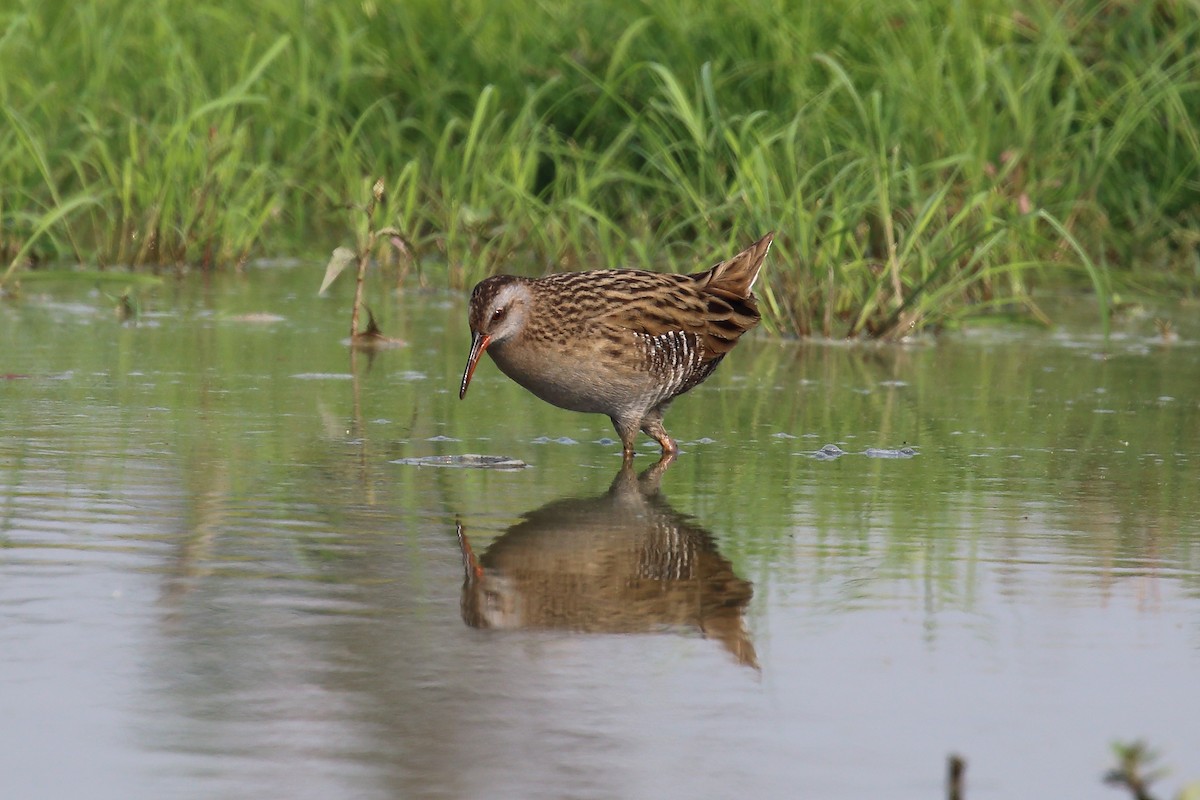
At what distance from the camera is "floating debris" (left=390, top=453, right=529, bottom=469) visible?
22.3 feet

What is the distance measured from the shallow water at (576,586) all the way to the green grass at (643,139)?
1.76 m

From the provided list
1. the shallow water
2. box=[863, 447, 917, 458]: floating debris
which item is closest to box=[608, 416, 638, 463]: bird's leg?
the shallow water

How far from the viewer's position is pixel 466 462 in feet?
22.4

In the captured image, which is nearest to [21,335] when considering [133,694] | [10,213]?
[10,213]

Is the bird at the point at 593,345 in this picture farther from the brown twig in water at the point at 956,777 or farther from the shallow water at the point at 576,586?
the brown twig in water at the point at 956,777

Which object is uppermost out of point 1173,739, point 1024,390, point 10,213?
point 10,213

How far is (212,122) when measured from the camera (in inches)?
495

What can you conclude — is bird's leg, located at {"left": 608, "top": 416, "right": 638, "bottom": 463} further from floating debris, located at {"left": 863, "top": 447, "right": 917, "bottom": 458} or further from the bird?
floating debris, located at {"left": 863, "top": 447, "right": 917, "bottom": 458}

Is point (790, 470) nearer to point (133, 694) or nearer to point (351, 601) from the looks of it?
point (351, 601)

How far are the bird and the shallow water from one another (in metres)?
0.21

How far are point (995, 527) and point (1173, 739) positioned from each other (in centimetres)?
197

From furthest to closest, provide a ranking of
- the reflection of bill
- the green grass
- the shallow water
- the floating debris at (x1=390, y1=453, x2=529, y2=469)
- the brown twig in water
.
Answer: the green grass, the floating debris at (x1=390, y1=453, x2=529, y2=469), the reflection of bill, the shallow water, the brown twig in water

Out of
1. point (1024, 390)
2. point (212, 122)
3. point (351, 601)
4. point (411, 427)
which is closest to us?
point (351, 601)

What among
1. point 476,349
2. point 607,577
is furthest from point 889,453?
point 607,577
